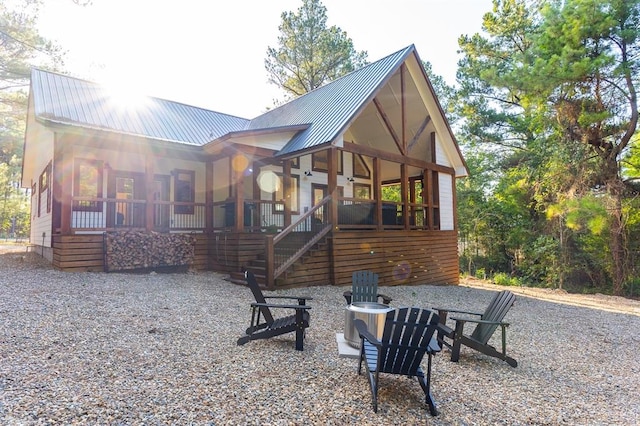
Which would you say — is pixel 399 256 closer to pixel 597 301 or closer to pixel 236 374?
pixel 597 301

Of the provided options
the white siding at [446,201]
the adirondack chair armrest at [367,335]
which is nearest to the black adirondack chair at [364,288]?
the adirondack chair armrest at [367,335]

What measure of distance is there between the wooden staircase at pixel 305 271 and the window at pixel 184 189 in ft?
11.9

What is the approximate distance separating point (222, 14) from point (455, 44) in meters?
13.0

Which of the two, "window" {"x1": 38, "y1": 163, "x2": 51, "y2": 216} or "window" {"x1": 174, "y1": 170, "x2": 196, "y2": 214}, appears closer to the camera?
"window" {"x1": 174, "y1": 170, "x2": 196, "y2": 214}

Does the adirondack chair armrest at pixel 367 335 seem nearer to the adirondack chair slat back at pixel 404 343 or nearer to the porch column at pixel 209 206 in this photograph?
the adirondack chair slat back at pixel 404 343

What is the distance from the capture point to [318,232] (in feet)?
28.9

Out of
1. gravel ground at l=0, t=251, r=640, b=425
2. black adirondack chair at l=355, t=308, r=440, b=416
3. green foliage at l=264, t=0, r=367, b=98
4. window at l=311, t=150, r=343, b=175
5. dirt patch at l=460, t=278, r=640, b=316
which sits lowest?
dirt patch at l=460, t=278, r=640, b=316

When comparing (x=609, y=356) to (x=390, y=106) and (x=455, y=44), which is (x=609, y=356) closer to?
(x=390, y=106)

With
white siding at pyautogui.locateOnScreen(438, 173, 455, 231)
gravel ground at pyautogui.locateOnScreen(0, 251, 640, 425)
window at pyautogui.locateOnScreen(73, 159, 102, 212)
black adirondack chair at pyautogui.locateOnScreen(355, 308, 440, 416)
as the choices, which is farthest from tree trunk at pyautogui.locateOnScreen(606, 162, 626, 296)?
window at pyautogui.locateOnScreen(73, 159, 102, 212)

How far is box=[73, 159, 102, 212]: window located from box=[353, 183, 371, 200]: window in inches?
345

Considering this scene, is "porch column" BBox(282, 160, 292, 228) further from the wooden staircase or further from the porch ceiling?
the porch ceiling

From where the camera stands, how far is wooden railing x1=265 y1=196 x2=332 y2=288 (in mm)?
7570

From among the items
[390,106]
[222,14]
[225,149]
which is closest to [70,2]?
[222,14]

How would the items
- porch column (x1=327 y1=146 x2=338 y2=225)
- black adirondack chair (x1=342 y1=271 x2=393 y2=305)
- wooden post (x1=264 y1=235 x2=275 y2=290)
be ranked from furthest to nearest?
porch column (x1=327 y1=146 x2=338 y2=225)
wooden post (x1=264 y1=235 x2=275 y2=290)
black adirondack chair (x1=342 y1=271 x2=393 y2=305)
